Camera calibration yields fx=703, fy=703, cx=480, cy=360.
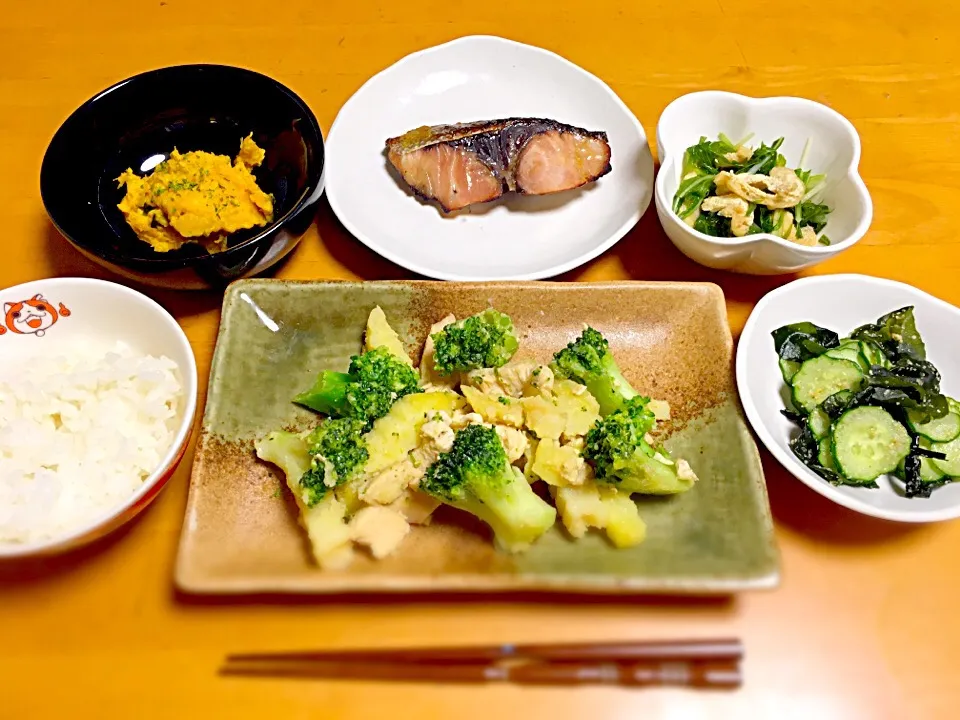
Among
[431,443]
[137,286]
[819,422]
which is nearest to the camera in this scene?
[431,443]

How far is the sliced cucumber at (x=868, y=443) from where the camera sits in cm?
180

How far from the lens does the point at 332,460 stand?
1748mm

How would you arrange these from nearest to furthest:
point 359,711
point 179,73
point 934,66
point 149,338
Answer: point 359,711 < point 149,338 < point 179,73 < point 934,66

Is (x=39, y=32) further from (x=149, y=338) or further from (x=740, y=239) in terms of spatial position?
(x=740, y=239)

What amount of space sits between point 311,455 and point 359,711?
2.04 feet

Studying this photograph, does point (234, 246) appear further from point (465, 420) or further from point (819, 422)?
point (819, 422)

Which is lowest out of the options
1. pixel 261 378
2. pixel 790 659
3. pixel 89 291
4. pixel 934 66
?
pixel 790 659

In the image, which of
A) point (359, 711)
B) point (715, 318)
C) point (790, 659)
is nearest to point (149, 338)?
point (359, 711)

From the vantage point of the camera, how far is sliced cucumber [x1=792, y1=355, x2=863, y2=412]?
75.9 inches

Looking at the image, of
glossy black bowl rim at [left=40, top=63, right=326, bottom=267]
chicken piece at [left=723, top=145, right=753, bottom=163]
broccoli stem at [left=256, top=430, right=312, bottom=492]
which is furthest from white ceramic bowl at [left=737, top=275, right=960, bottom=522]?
glossy black bowl rim at [left=40, top=63, right=326, bottom=267]

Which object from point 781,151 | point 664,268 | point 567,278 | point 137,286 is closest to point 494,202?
point 567,278

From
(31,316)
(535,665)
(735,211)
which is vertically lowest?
(535,665)

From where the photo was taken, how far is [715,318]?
2.10 metres

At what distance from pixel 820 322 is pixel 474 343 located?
109cm
